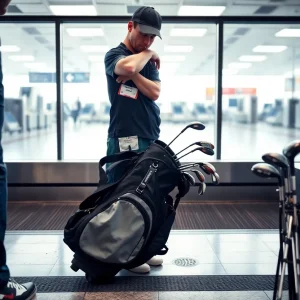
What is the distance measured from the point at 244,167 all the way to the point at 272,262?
199 centimetres

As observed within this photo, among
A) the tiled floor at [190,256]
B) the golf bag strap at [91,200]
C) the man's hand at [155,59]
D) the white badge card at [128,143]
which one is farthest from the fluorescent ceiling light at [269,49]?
the golf bag strap at [91,200]

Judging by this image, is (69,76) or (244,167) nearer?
(244,167)

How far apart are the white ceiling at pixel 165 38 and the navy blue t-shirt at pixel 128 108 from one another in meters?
2.26

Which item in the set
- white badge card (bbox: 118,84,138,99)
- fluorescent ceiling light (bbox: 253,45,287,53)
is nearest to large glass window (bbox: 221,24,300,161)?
fluorescent ceiling light (bbox: 253,45,287,53)

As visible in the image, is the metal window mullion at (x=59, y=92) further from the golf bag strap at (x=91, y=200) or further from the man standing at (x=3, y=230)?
the man standing at (x=3, y=230)

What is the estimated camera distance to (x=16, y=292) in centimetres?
159

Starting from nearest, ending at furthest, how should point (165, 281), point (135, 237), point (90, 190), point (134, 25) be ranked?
point (135, 237)
point (134, 25)
point (165, 281)
point (90, 190)

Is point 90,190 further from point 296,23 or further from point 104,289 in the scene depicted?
point 296,23

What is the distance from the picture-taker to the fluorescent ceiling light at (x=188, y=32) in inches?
206

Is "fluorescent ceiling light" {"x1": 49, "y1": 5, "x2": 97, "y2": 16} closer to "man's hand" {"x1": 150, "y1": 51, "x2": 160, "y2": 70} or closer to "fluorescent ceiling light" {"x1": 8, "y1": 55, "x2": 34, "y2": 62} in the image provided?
"man's hand" {"x1": 150, "y1": 51, "x2": 160, "y2": 70}

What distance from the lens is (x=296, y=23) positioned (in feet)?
14.8

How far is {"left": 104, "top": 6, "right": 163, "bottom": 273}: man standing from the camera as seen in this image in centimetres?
192

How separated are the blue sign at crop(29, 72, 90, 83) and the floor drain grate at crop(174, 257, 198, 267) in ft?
10.3

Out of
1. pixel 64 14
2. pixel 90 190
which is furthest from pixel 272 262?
pixel 64 14
